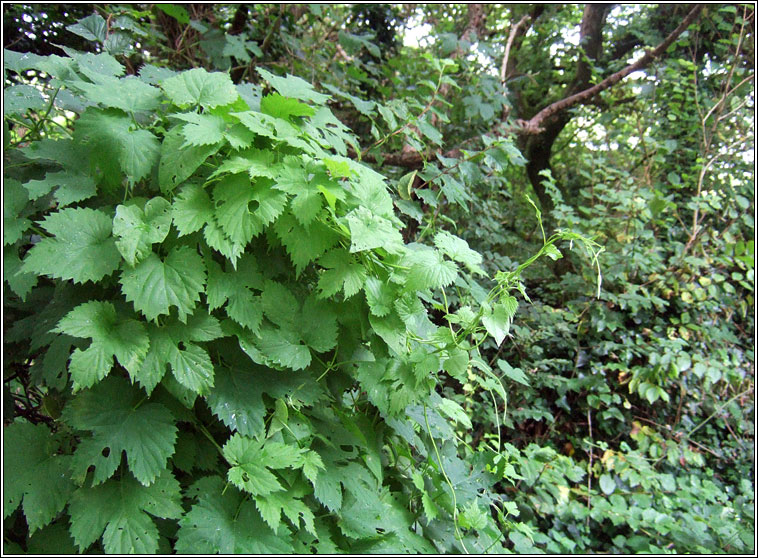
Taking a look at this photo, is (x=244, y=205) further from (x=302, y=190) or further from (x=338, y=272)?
(x=338, y=272)

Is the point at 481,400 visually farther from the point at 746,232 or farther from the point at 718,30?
the point at 718,30

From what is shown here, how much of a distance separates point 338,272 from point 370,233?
10 centimetres

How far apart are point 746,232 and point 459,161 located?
9.35 ft

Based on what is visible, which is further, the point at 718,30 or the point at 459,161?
the point at 718,30

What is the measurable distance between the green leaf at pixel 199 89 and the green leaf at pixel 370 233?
1.05ft

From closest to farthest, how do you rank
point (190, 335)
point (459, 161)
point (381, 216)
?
point (190, 335) < point (381, 216) < point (459, 161)

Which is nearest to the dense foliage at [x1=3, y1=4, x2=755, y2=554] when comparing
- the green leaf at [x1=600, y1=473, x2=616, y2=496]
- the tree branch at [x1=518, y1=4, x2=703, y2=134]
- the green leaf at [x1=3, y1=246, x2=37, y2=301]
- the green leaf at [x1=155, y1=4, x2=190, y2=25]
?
the green leaf at [x1=3, y1=246, x2=37, y2=301]

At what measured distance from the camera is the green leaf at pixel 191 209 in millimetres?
774

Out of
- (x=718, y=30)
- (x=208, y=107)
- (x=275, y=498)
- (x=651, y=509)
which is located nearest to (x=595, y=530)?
(x=651, y=509)

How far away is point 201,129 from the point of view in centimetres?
77

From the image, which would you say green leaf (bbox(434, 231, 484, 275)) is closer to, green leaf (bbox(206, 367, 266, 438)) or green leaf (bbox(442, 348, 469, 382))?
green leaf (bbox(442, 348, 469, 382))

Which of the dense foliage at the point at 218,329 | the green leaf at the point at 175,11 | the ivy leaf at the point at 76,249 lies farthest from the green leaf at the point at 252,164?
the green leaf at the point at 175,11

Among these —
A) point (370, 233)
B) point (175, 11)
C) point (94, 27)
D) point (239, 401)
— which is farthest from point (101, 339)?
point (175, 11)

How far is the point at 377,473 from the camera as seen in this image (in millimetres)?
959
